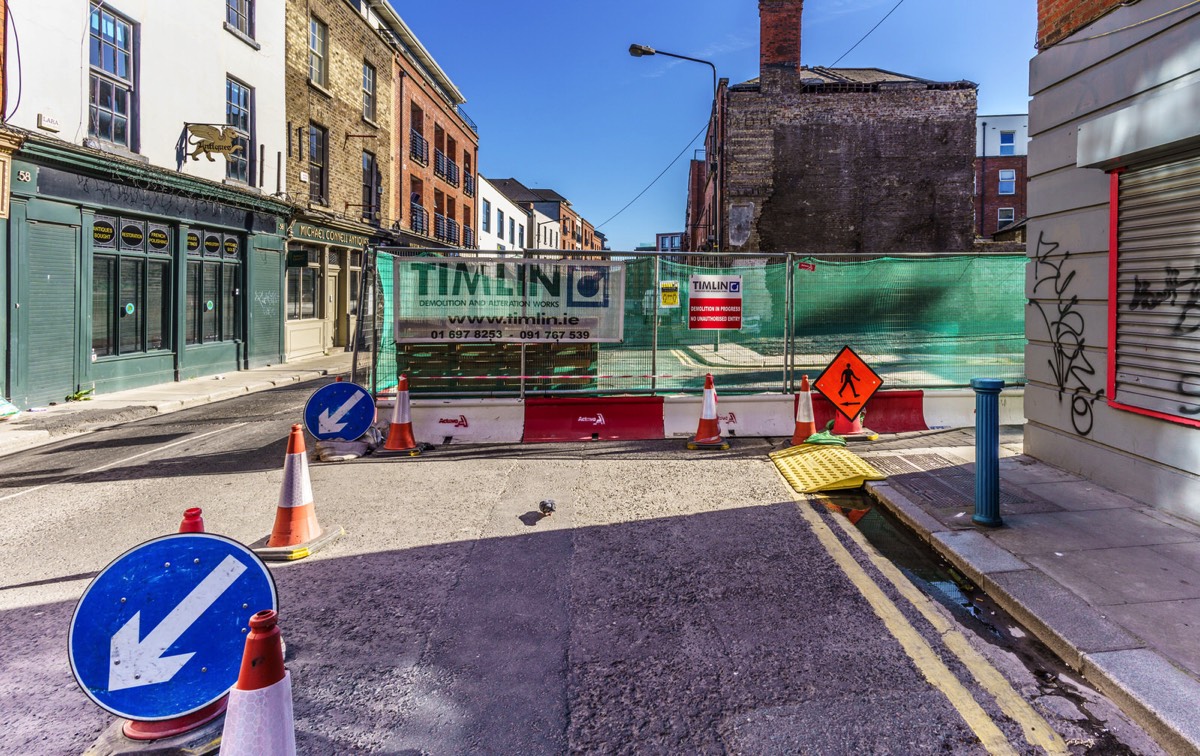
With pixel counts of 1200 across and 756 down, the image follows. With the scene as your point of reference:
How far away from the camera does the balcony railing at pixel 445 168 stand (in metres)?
32.1

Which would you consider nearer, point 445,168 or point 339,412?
point 339,412

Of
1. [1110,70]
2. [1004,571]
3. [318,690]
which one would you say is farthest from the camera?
[1110,70]

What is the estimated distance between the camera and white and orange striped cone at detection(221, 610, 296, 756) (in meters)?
2.04

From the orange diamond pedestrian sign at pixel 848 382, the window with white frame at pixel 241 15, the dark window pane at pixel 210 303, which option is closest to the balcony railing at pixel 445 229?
the window with white frame at pixel 241 15

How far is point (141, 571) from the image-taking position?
8.37 feet

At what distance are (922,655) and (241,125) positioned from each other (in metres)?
18.9

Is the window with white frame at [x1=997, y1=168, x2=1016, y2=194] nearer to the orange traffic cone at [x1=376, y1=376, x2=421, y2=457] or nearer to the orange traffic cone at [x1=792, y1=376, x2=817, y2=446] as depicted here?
the orange traffic cone at [x1=792, y1=376, x2=817, y2=446]

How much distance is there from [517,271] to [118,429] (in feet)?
21.5

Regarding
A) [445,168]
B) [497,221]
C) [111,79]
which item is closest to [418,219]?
[445,168]

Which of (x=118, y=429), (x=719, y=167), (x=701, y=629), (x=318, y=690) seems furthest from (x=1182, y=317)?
(x=719, y=167)

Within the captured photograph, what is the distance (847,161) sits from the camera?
24.7 m

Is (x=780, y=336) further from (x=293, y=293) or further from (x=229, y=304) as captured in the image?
(x=293, y=293)

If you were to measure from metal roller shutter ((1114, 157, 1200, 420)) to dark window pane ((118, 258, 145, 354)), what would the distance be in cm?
1585

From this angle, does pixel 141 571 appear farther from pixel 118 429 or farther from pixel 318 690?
pixel 118 429
